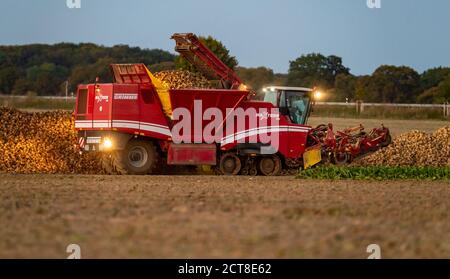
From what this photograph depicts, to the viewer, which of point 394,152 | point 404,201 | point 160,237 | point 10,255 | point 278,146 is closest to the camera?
point 10,255

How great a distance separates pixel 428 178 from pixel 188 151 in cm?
666

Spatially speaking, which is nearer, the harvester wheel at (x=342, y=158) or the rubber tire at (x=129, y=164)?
the rubber tire at (x=129, y=164)

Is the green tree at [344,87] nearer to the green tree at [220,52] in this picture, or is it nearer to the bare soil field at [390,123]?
the bare soil field at [390,123]

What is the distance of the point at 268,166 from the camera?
26.7 metres

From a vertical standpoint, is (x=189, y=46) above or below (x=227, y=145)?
above

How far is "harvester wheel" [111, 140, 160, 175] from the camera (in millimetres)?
25438

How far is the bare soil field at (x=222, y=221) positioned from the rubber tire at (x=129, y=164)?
4529mm

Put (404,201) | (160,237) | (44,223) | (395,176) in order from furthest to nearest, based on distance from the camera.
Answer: (395,176) → (404,201) → (44,223) → (160,237)

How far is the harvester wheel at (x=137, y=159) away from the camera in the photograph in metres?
25.4

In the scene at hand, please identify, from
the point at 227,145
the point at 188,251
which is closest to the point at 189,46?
the point at 227,145

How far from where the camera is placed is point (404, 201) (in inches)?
684

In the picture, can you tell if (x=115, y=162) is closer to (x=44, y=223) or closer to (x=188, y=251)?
(x=44, y=223)

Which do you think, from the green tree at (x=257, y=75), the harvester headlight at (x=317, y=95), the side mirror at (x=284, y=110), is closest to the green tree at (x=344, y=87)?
the green tree at (x=257, y=75)

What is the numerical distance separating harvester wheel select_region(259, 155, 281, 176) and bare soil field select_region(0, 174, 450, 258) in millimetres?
5572
